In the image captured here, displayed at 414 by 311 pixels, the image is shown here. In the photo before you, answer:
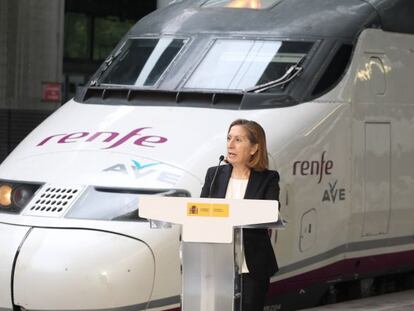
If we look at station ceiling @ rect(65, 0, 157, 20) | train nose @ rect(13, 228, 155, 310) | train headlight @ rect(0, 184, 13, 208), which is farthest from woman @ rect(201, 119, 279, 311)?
station ceiling @ rect(65, 0, 157, 20)

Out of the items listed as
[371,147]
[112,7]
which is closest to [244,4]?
[371,147]

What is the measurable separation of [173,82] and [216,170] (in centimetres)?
239

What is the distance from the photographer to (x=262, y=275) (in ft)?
21.0

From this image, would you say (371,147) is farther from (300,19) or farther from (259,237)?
(259,237)

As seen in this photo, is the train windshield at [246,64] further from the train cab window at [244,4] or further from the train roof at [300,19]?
the train cab window at [244,4]

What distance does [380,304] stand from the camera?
8.88m

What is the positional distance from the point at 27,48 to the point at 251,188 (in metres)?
15.4

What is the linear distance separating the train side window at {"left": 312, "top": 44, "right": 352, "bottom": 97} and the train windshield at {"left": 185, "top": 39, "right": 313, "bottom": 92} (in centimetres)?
22

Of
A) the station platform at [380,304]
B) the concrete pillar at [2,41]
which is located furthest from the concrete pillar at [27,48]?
the station platform at [380,304]

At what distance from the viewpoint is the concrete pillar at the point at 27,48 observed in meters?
21.0

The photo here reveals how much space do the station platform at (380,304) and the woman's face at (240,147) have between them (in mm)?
2444

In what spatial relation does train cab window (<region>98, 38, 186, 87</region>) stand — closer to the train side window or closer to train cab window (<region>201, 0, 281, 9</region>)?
train cab window (<region>201, 0, 281, 9</region>)

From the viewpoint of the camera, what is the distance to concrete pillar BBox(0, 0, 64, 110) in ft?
68.7

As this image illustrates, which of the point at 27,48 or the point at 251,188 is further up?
the point at 27,48
